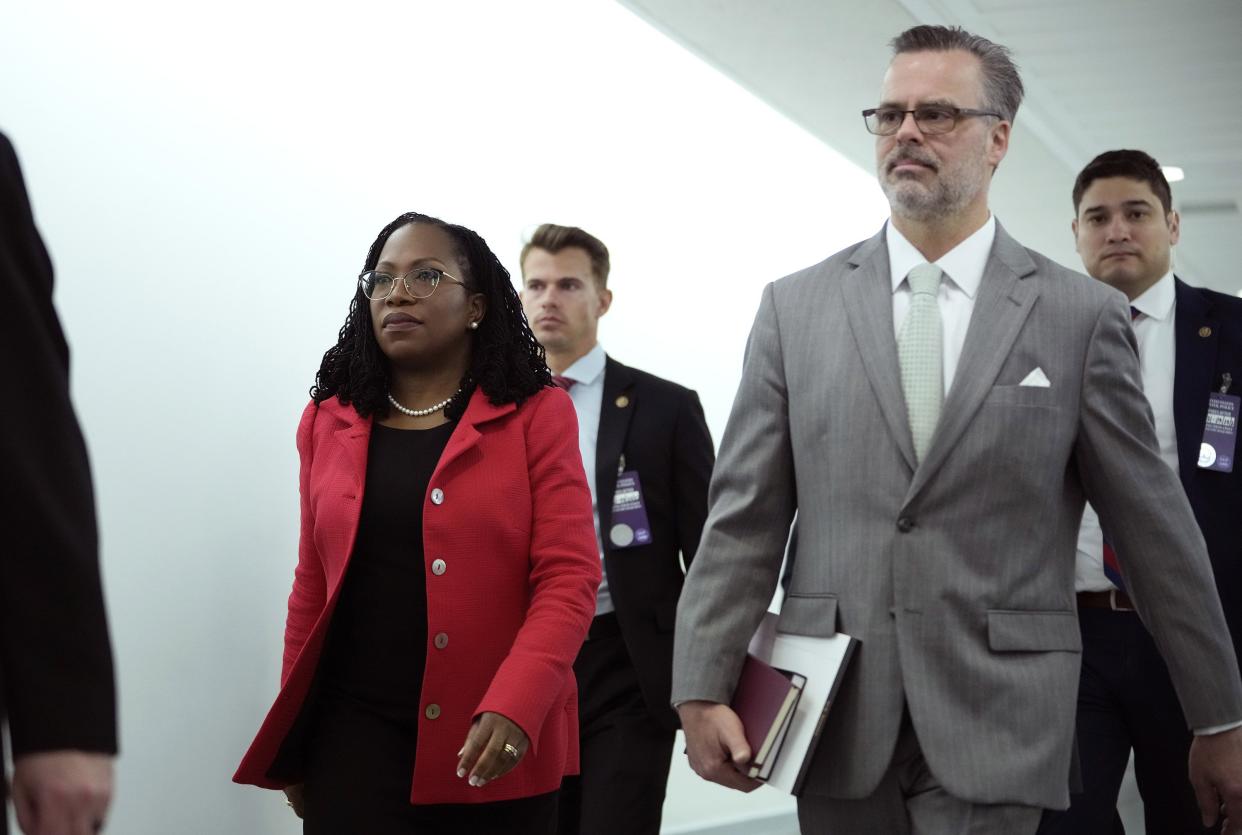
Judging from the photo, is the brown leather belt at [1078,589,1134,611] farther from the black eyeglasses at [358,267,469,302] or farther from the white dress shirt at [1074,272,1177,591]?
the black eyeglasses at [358,267,469,302]

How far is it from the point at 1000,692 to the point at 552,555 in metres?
0.91

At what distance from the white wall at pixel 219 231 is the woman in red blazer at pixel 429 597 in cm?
84

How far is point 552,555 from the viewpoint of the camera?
9.35 ft

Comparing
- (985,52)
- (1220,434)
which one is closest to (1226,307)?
(1220,434)

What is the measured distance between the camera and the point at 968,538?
242 centimetres

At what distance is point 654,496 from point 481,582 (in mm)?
1419

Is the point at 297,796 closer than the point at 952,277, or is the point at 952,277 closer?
the point at 952,277

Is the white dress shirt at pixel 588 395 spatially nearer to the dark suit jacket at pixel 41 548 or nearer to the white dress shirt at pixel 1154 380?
the white dress shirt at pixel 1154 380

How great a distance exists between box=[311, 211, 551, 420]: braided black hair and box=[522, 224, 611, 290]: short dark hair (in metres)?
1.33

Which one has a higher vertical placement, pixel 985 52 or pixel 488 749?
pixel 985 52

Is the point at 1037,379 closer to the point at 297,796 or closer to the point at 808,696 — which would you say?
the point at 808,696

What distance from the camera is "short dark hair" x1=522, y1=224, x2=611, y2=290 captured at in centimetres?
460

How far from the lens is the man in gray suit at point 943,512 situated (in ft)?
7.85

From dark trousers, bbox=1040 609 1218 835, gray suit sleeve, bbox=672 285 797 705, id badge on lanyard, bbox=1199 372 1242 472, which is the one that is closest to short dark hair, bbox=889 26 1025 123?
gray suit sleeve, bbox=672 285 797 705
